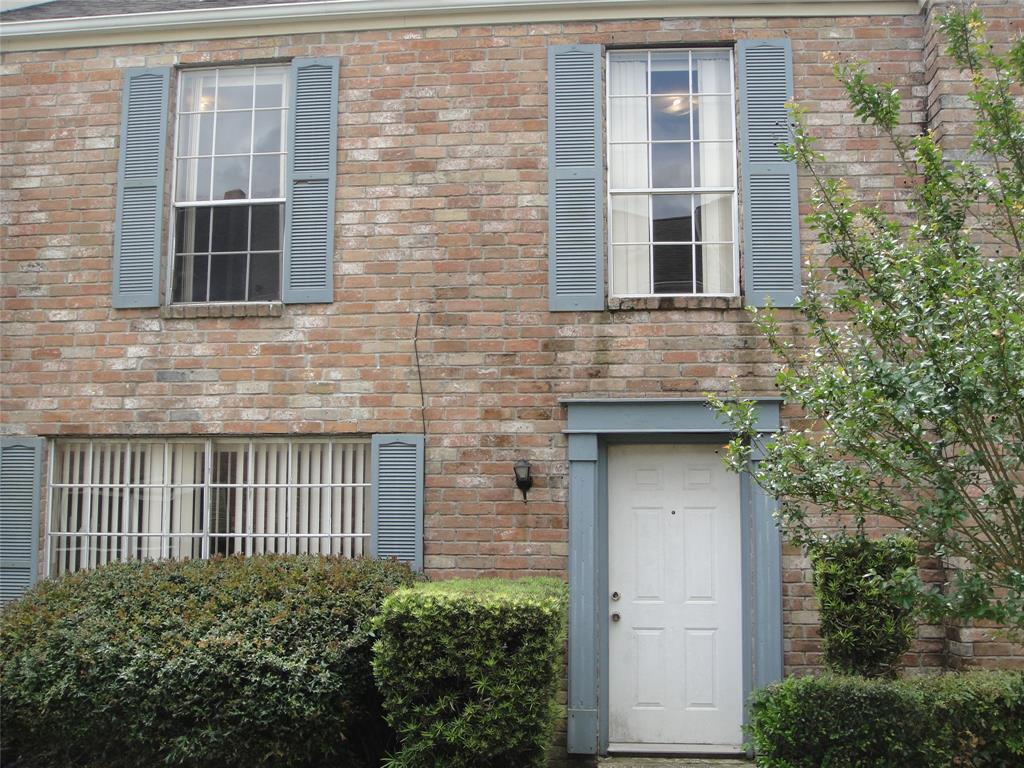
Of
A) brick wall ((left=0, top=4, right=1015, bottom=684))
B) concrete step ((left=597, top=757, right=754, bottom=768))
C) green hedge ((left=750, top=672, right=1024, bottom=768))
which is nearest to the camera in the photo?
green hedge ((left=750, top=672, right=1024, bottom=768))

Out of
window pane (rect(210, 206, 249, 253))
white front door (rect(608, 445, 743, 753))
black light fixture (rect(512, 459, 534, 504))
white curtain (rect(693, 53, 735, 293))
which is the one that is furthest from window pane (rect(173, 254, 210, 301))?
white curtain (rect(693, 53, 735, 293))

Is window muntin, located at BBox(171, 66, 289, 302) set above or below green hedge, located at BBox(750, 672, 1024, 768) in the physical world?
above

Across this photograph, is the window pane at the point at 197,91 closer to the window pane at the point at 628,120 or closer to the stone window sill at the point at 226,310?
the stone window sill at the point at 226,310

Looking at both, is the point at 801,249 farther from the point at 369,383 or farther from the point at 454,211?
the point at 369,383

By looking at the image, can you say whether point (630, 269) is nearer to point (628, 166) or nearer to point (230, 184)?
point (628, 166)

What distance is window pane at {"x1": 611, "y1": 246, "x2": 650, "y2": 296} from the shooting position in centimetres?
743

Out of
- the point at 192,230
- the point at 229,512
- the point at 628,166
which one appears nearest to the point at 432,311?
the point at 628,166

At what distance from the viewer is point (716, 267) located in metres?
7.42

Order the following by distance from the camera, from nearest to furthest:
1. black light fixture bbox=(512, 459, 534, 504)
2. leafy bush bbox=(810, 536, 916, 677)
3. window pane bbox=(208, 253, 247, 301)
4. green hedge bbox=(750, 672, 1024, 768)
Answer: green hedge bbox=(750, 672, 1024, 768)
leafy bush bbox=(810, 536, 916, 677)
black light fixture bbox=(512, 459, 534, 504)
window pane bbox=(208, 253, 247, 301)

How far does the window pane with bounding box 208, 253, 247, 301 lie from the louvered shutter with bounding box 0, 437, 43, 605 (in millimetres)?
1854

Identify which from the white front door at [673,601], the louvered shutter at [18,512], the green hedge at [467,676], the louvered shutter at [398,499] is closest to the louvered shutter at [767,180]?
the white front door at [673,601]

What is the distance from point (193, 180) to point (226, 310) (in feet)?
3.96

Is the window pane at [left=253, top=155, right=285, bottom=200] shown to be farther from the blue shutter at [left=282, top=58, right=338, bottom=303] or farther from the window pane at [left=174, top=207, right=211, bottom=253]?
the window pane at [left=174, top=207, right=211, bottom=253]

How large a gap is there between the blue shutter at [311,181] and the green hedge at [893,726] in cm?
447
